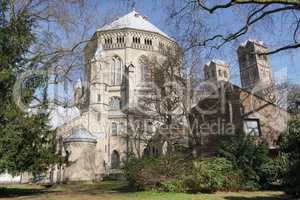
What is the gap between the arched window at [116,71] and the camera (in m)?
58.4

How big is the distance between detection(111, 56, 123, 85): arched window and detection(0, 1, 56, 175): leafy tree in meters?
39.1

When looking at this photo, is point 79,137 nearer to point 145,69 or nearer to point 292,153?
point 145,69

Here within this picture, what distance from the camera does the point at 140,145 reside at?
4916 cm

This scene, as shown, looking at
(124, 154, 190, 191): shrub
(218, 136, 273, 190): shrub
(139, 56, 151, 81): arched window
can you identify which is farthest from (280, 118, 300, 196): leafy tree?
(139, 56, 151, 81): arched window

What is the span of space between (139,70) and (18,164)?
4116 centimetres

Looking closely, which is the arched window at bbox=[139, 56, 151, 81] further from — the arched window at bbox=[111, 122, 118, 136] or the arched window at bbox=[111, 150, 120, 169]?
the arched window at bbox=[111, 150, 120, 169]

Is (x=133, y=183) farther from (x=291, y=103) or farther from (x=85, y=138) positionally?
(x=291, y=103)

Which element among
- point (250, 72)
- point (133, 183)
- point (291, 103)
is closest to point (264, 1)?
point (133, 183)

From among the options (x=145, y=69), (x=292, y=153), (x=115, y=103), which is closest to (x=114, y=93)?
(x=115, y=103)

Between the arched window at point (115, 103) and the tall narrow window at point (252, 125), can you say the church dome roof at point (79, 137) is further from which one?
the tall narrow window at point (252, 125)

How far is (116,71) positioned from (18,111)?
41682mm

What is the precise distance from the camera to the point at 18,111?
17344 millimetres

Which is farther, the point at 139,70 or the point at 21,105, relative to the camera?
the point at 139,70

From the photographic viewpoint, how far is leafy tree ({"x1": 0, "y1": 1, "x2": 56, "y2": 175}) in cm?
1683
